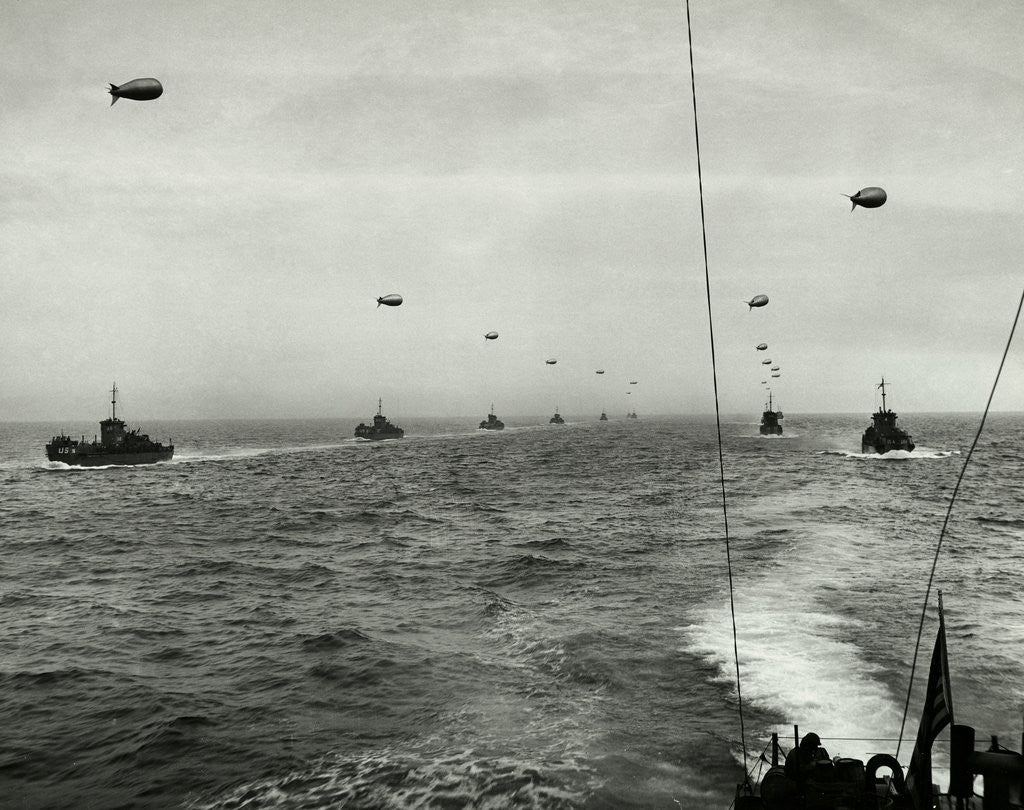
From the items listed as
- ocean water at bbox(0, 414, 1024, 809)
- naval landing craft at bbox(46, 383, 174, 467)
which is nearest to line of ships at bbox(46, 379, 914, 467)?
naval landing craft at bbox(46, 383, 174, 467)

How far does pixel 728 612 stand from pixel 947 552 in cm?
1343

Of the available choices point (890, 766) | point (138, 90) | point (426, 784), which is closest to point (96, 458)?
point (138, 90)

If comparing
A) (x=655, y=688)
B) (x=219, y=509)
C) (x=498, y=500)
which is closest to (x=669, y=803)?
(x=655, y=688)

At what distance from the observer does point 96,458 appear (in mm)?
71375

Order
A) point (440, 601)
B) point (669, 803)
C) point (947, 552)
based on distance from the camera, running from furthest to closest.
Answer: point (947, 552) → point (440, 601) → point (669, 803)

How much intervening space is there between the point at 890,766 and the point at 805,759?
94 centimetres

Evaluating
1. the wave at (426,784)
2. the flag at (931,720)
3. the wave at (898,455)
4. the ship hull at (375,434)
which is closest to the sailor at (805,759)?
the flag at (931,720)

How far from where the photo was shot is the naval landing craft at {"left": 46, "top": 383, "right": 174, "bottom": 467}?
234 ft

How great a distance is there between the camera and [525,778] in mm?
10414

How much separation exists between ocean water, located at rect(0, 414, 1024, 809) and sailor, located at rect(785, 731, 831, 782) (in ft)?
4.41

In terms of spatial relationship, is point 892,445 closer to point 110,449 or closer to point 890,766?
point 890,766

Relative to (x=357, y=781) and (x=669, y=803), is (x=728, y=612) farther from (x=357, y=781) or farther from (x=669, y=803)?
(x=357, y=781)

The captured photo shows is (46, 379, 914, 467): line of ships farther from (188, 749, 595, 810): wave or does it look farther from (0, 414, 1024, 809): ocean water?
(188, 749, 595, 810): wave

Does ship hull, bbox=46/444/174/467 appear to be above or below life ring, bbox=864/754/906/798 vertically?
above
